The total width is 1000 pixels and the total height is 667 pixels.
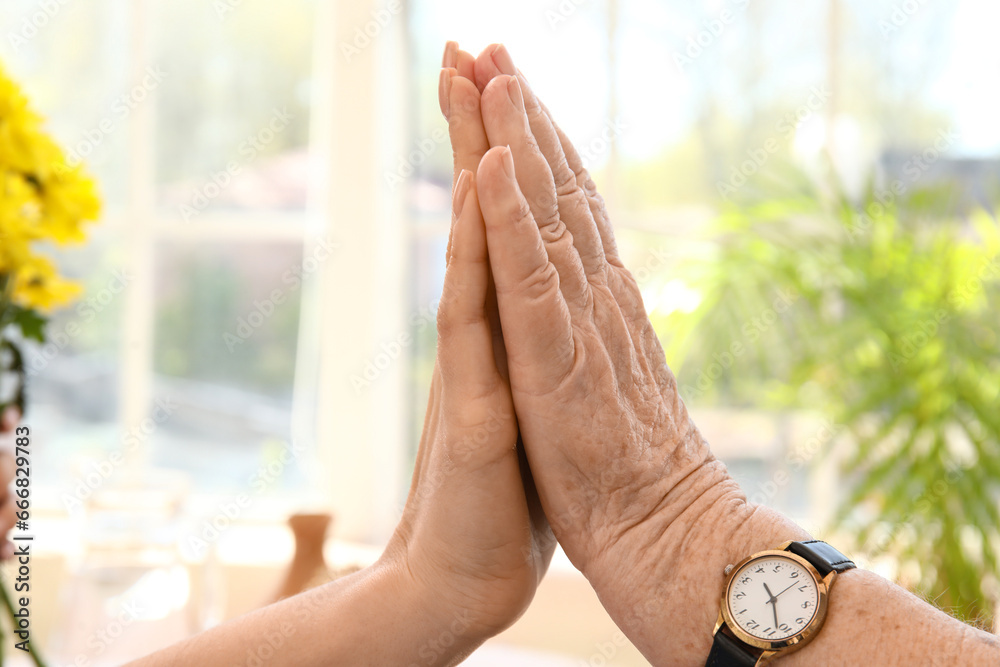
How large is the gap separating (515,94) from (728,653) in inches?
18.6

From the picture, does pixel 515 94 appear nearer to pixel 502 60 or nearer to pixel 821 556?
pixel 502 60

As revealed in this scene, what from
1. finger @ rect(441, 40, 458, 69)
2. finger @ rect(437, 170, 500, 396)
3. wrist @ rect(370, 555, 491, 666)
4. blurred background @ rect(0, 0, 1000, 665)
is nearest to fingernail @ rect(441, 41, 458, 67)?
finger @ rect(441, 40, 458, 69)

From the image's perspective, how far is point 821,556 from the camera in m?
0.59

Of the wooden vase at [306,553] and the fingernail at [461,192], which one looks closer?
the fingernail at [461,192]

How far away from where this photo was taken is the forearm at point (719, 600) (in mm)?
539

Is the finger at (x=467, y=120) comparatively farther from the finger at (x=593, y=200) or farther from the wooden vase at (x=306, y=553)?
the wooden vase at (x=306, y=553)

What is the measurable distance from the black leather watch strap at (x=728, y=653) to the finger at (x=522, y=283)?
229mm

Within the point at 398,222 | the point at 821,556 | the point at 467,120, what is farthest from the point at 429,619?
the point at 398,222

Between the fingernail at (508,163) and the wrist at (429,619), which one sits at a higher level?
the fingernail at (508,163)

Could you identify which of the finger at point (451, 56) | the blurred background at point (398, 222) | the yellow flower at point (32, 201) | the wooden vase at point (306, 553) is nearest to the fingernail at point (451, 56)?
the finger at point (451, 56)

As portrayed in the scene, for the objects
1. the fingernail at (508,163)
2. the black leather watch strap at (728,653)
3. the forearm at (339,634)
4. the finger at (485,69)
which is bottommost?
the forearm at (339,634)

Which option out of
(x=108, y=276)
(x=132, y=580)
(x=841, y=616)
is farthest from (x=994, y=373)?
(x=108, y=276)

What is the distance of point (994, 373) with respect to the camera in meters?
1.56

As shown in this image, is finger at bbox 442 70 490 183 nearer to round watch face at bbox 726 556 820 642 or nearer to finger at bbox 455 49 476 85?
finger at bbox 455 49 476 85
